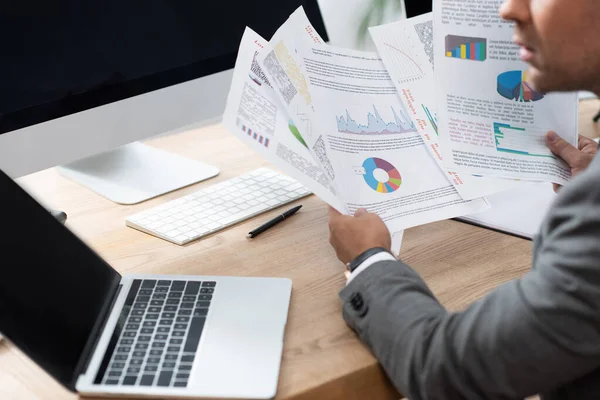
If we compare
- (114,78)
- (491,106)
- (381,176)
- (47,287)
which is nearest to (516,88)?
(491,106)

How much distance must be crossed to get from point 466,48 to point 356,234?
358 mm

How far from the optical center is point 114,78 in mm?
1027

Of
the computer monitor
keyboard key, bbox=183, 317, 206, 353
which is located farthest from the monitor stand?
keyboard key, bbox=183, 317, 206, 353

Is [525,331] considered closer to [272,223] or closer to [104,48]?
[272,223]

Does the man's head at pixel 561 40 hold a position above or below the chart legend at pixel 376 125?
above

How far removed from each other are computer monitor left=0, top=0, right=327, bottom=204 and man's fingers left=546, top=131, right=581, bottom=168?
0.44 metres

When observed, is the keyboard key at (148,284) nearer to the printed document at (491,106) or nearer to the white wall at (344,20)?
the printed document at (491,106)

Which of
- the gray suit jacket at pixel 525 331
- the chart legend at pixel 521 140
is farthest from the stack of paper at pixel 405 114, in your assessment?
the gray suit jacket at pixel 525 331

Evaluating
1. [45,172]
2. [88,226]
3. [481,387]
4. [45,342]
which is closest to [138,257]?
[88,226]

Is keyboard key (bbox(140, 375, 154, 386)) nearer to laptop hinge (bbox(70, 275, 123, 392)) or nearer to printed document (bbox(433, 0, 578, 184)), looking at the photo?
laptop hinge (bbox(70, 275, 123, 392))

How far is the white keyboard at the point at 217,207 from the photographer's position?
100 cm

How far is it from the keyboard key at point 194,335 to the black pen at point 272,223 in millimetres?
231

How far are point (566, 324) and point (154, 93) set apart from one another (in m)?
0.71

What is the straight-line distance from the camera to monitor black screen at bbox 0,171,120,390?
69 cm
